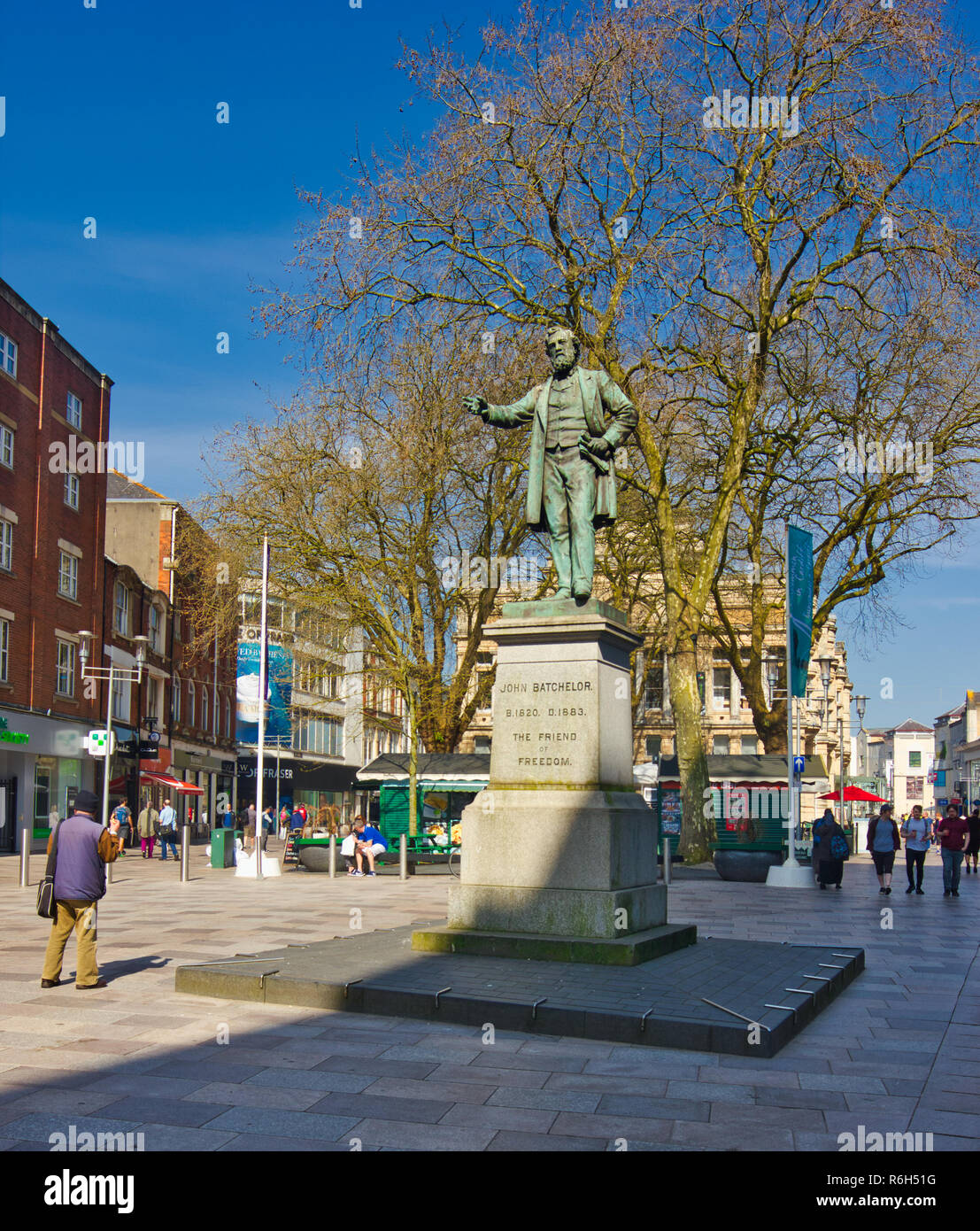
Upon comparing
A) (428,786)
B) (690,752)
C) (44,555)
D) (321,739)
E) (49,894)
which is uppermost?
(44,555)

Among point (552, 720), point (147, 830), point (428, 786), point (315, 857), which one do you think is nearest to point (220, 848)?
point (315, 857)

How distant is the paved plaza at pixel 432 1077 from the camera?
548 centimetres

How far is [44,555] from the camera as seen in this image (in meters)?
36.2

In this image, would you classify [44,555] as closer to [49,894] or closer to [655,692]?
[49,894]

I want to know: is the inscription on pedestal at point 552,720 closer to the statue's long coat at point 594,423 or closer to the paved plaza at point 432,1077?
the statue's long coat at point 594,423

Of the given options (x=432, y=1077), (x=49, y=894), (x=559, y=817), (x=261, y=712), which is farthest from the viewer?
(x=261, y=712)

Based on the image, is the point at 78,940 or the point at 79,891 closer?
the point at 78,940

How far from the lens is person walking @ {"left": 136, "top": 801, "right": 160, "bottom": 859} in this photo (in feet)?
122

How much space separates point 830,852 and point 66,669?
25.5m

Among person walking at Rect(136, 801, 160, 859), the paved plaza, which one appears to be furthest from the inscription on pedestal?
person walking at Rect(136, 801, 160, 859)

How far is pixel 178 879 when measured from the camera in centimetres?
2508

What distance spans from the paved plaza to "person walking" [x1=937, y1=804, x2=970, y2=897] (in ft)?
39.3
